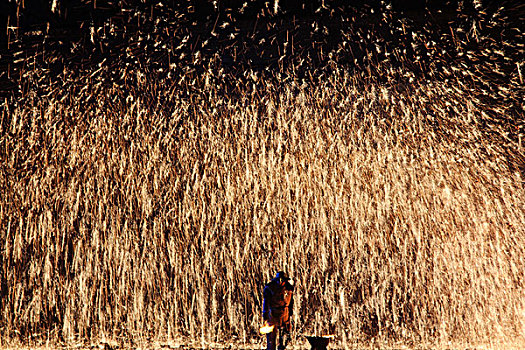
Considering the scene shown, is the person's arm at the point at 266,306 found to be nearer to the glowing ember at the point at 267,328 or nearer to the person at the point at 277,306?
the person at the point at 277,306

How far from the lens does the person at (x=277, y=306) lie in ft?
22.1

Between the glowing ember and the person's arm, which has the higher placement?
the person's arm

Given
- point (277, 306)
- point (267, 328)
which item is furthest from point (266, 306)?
point (267, 328)

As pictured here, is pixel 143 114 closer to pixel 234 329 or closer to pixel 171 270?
pixel 171 270

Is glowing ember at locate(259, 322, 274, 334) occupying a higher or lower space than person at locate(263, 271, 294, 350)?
lower

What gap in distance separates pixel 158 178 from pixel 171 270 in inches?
108

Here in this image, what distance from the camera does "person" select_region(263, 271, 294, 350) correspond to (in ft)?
22.1

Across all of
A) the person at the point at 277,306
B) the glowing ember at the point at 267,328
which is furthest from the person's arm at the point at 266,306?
the glowing ember at the point at 267,328

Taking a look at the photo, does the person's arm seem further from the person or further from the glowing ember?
the glowing ember

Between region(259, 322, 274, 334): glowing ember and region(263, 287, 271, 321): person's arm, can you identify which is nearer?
region(259, 322, 274, 334): glowing ember

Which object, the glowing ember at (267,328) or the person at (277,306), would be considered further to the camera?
the person at (277,306)

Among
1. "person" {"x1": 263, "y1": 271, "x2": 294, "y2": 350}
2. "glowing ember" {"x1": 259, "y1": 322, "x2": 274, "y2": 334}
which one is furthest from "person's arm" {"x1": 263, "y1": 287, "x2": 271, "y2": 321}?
"glowing ember" {"x1": 259, "y1": 322, "x2": 274, "y2": 334}

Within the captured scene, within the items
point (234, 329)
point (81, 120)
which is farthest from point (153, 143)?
point (234, 329)

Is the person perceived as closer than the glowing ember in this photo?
No
